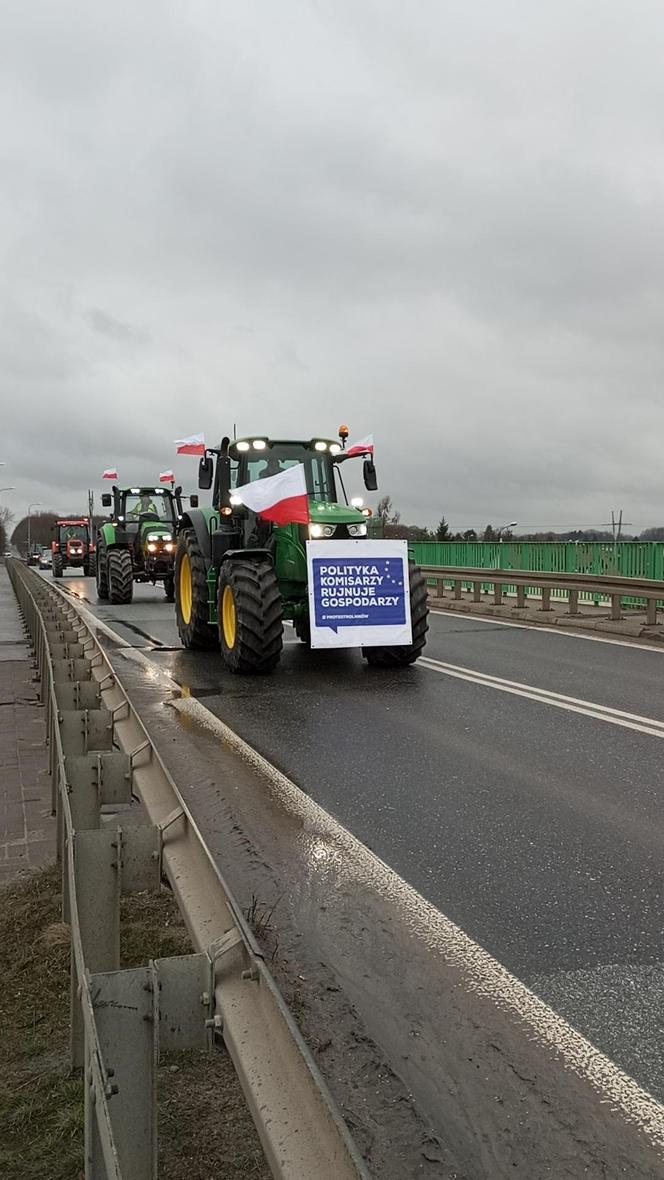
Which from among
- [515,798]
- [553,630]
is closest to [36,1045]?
[515,798]

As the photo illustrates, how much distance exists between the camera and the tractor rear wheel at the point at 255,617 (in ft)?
33.1

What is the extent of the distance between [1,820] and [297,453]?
7.76 m

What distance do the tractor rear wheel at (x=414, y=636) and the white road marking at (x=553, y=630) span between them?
343 cm

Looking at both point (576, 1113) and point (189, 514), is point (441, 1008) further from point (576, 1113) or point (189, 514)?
point (189, 514)

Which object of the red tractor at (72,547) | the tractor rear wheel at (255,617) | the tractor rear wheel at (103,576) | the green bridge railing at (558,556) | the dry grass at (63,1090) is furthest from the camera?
the red tractor at (72,547)

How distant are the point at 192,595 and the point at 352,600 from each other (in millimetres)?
3113

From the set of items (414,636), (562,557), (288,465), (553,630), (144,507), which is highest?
(144,507)

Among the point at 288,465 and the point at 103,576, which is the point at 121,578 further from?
the point at 288,465

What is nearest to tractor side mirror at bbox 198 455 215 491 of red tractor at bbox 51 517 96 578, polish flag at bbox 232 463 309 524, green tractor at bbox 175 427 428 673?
green tractor at bbox 175 427 428 673

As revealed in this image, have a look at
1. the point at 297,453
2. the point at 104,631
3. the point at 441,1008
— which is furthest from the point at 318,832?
→ the point at 104,631

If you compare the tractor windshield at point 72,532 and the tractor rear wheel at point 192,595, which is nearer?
the tractor rear wheel at point 192,595

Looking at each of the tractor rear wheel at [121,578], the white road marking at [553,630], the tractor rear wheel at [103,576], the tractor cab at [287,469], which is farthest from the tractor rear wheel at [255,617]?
the tractor rear wheel at [103,576]

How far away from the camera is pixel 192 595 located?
12867 mm

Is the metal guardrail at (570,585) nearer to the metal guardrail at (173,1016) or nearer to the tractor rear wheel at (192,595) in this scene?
the tractor rear wheel at (192,595)
